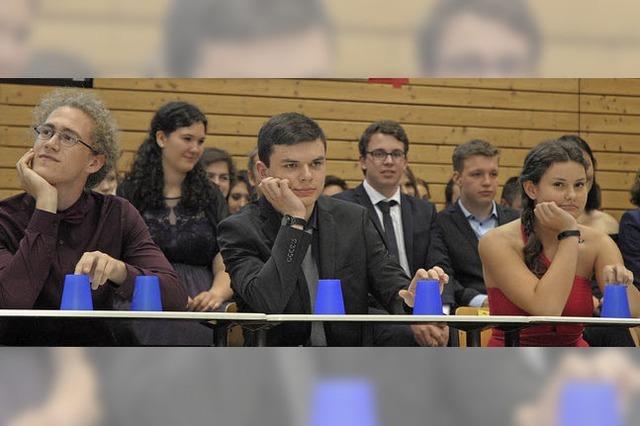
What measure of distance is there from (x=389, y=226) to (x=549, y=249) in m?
1.30

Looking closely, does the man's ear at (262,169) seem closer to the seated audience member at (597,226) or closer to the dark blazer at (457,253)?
the seated audience member at (597,226)

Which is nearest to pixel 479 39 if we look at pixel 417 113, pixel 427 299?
pixel 427 299

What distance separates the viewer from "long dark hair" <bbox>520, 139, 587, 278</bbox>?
3.32m

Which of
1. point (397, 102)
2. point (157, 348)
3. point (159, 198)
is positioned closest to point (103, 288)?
point (157, 348)

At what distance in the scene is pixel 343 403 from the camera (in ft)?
5.90

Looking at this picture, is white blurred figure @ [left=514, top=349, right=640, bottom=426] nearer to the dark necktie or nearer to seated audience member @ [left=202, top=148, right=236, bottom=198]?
the dark necktie

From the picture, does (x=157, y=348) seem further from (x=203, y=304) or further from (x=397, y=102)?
(x=397, y=102)

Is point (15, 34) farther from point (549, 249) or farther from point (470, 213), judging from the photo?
point (470, 213)

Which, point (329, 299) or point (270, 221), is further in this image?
point (270, 221)

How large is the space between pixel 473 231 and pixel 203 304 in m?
1.65

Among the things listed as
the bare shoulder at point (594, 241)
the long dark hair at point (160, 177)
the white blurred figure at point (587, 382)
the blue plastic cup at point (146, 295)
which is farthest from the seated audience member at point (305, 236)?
the white blurred figure at point (587, 382)

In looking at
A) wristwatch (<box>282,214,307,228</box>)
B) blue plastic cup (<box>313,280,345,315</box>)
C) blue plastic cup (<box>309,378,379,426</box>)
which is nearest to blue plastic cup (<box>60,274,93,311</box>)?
blue plastic cup (<box>313,280,345,315</box>)

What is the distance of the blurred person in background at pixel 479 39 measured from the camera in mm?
1585

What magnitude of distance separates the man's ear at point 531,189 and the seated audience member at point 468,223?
34.7 inches
